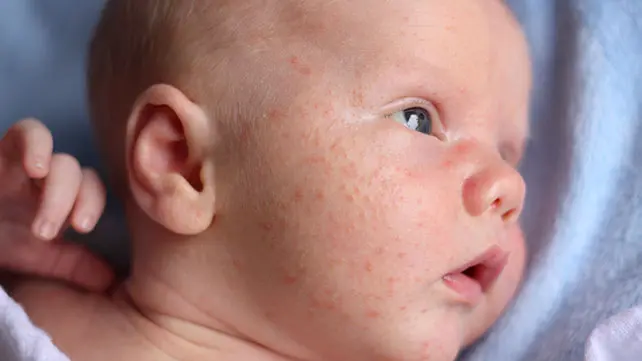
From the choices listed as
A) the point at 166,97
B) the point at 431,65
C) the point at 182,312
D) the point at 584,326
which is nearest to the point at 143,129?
the point at 166,97

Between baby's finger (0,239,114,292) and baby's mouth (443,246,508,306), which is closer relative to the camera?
baby's mouth (443,246,508,306)

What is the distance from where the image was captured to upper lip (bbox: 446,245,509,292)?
1027 mm

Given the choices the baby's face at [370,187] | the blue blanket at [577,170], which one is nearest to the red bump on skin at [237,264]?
the baby's face at [370,187]

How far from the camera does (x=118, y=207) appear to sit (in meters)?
1.30

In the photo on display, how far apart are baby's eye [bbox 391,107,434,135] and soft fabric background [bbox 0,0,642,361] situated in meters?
0.33

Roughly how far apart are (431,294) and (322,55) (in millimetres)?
292

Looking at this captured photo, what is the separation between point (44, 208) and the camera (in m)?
0.99

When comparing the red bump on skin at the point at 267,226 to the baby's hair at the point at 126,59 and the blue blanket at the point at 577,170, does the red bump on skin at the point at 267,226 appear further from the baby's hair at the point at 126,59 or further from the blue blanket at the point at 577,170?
the blue blanket at the point at 577,170

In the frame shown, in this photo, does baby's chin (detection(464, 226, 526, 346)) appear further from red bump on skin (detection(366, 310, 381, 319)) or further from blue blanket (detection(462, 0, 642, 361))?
red bump on skin (detection(366, 310, 381, 319))

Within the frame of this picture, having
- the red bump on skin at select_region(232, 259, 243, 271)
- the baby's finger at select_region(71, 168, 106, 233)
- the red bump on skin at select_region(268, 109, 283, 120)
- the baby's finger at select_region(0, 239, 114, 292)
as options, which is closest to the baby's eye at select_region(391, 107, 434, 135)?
the red bump on skin at select_region(268, 109, 283, 120)

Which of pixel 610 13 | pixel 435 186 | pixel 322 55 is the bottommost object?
pixel 435 186

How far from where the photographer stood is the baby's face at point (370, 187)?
95 centimetres

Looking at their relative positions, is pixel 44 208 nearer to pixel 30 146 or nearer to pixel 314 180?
pixel 30 146

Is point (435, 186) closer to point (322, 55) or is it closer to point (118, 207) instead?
point (322, 55)
